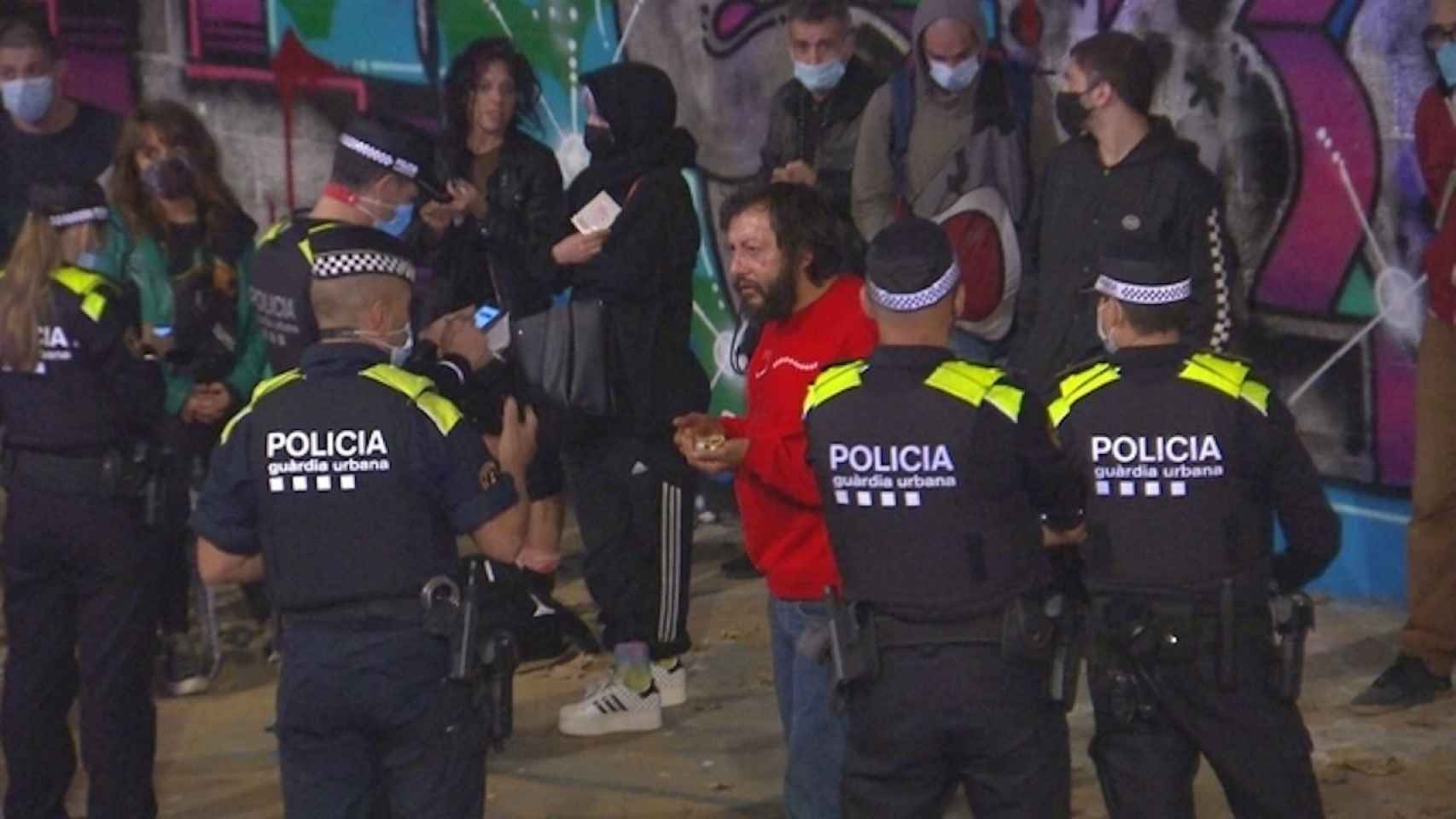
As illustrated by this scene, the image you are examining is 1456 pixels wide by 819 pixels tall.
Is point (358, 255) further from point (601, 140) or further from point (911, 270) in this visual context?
point (601, 140)

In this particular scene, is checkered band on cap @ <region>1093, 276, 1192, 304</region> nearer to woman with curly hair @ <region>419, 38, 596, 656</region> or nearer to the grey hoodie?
the grey hoodie

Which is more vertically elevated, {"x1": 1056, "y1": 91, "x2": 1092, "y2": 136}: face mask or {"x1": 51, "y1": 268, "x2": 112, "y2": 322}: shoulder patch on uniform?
{"x1": 1056, "y1": 91, "x2": 1092, "y2": 136}: face mask

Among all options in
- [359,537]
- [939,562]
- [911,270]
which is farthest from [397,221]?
[939,562]

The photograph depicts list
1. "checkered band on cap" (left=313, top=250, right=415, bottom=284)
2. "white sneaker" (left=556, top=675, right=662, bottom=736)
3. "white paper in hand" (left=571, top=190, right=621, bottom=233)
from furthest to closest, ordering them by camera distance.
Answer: "white sneaker" (left=556, top=675, right=662, bottom=736)
"white paper in hand" (left=571, top=190, right=621, bottom=233)
"checkered band on cap" (left=313, top=250, right=415, bottom=284)

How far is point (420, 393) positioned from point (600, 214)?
2.85 m

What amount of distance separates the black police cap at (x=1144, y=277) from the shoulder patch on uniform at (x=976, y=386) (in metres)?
0.47

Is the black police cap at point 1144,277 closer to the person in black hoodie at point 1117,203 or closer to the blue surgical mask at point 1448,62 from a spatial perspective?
the person in black hoodie at point 1117,203

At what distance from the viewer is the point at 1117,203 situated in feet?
28.2

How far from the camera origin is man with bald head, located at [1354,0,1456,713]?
8.97m

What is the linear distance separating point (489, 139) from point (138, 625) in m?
2.63

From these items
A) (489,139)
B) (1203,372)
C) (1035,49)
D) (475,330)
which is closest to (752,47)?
(1035,49)

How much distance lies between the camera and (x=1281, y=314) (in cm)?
1045

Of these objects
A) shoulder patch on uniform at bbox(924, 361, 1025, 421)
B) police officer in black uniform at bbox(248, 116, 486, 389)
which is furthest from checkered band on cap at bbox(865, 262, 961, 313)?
police officer in black uniform at bbox(248, 116, 486, 389)

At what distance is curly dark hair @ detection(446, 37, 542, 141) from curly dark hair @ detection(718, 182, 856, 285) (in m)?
2.90
